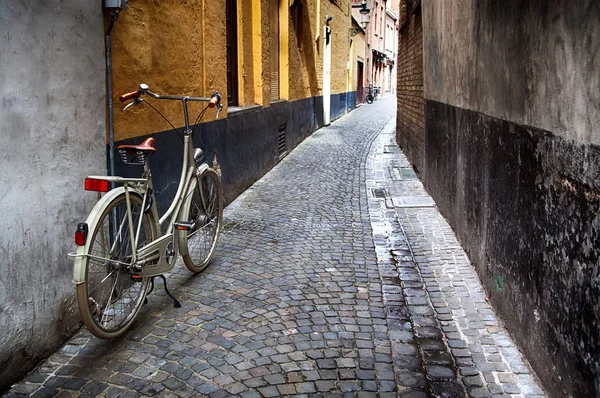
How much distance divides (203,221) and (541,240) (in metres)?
2.78

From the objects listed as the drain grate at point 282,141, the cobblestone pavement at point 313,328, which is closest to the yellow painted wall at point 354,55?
the drain grate at point 282,141

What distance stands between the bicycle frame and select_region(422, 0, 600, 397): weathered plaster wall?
227cm

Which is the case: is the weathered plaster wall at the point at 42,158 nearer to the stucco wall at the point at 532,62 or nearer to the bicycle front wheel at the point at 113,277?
the bicycle front wheel at the point at 113,277

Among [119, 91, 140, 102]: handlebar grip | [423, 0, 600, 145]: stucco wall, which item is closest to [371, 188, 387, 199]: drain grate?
[423, 0, 600, 145]: stucco wall

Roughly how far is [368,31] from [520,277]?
106 ft

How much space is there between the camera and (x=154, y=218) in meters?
3.94

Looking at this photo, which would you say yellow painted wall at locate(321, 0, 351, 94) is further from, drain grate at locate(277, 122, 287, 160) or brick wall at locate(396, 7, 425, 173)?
drain grate at locate(277, 122, 287, 160)

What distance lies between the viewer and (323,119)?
60.1ft

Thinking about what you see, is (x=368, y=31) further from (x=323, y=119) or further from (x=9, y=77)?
(x=9, y=77)

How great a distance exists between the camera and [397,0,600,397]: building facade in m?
2.39

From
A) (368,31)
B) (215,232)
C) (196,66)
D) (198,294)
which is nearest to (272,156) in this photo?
(196,66)

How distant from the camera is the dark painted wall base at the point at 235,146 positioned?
516cm

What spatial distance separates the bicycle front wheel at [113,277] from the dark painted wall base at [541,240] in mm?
2343

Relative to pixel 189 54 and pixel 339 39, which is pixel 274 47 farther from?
pixel 339 39
